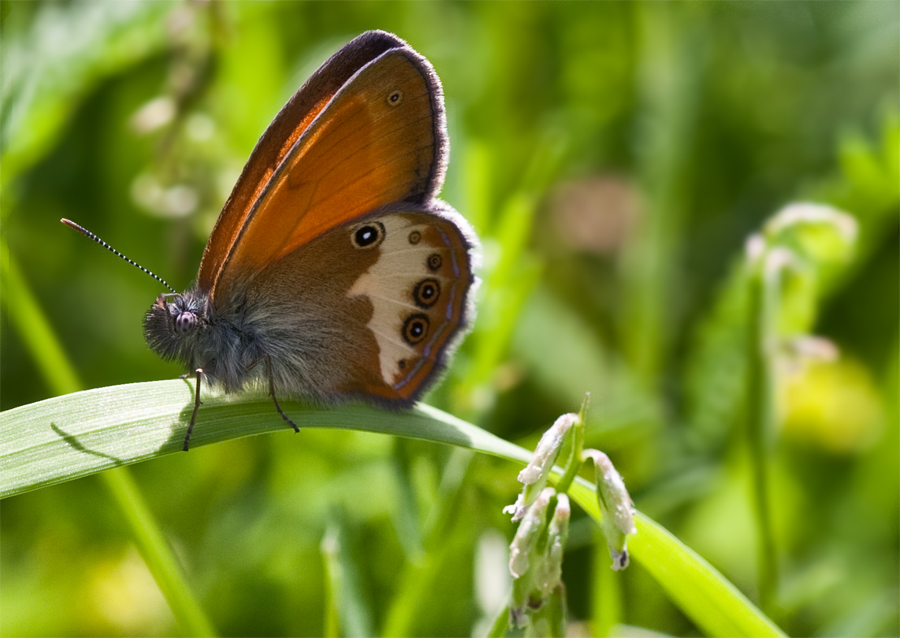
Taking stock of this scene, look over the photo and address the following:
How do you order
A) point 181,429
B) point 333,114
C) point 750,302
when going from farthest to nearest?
point 750,302 → point 333,114 → point 181,429

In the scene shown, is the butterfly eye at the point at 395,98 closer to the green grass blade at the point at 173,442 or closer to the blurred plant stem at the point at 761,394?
the green grass blade at the point at 173,442

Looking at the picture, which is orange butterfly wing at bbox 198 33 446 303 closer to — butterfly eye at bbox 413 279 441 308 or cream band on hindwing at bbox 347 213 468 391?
cream band on hindwing at bbox 347 213 468 391

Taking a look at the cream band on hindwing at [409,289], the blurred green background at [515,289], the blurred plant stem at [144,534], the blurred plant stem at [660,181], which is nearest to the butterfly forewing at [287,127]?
the cream band on hindwing at [409,289]

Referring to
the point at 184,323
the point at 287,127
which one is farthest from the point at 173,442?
the point at 287,127

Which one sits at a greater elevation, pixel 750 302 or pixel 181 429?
pixel 750 302

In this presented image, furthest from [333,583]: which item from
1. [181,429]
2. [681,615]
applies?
[681,615]

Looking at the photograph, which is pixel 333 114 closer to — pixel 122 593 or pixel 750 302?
pixel 750 302

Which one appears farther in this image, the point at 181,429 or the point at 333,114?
the point at 333,114
